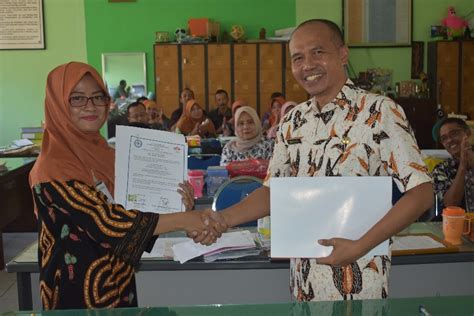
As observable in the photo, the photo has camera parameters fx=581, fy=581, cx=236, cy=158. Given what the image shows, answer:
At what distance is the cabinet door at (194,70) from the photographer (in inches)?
385

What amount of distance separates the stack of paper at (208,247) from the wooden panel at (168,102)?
24.3ft

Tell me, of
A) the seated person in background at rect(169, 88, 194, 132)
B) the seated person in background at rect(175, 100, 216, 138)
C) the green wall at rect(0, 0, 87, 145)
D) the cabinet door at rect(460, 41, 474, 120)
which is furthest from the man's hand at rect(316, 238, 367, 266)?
the green wall at rect(0, 0, 87, 145)

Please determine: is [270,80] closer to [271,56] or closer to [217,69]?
[271,56]

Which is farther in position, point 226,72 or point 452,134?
point 226,72

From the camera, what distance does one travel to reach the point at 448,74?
32.6ft

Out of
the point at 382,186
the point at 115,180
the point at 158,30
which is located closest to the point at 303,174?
the point at 382,186

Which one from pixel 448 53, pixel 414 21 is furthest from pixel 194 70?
pixel 448 53

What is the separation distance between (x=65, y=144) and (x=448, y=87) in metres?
9.17

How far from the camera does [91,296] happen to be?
6.07 feet

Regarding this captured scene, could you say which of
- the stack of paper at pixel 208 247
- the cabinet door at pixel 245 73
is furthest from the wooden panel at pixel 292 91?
the stack of paper at pixel 208 247

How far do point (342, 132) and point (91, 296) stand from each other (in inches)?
37.5

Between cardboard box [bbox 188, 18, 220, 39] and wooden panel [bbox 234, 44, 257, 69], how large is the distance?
0.49 metres

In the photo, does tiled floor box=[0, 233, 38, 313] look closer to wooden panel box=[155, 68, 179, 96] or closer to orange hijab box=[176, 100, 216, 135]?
orange hijab box=[176, 100, 216, 135]

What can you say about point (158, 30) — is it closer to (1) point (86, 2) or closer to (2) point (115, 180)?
(1) point (86, 2)
